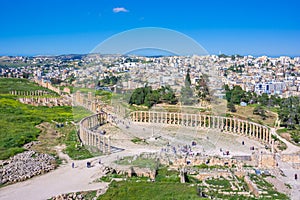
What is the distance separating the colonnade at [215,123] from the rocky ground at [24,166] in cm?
1137

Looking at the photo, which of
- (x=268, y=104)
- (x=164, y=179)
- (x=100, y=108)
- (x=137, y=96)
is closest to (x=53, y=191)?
(x=164, y=179)

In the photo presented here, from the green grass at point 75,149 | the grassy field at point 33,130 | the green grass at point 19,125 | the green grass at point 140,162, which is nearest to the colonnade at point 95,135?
the green grass at point 75,149

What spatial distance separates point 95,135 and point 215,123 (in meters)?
12.2

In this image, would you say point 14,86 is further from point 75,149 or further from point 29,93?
point 75,149

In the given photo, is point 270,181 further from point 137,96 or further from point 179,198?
point 137,96

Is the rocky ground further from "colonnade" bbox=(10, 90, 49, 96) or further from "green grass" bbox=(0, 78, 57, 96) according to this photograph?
"colonnade" bbox=(10, 90, 49, 96)

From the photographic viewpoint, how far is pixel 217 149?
2372 centimetres

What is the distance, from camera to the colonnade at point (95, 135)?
23.1 metres

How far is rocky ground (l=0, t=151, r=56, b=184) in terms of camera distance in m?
18.1

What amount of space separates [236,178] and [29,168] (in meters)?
11.8

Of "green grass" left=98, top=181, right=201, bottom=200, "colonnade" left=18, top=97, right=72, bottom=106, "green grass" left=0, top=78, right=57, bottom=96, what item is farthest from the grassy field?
"green grass" left=0, top=78, right=57, bottom=96

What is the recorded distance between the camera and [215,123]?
3078 cm

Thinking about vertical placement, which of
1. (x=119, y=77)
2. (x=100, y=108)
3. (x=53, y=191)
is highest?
(x=119, y=77)

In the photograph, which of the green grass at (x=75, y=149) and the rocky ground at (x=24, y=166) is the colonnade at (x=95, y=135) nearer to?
the green grass at (x=75, y=149)
